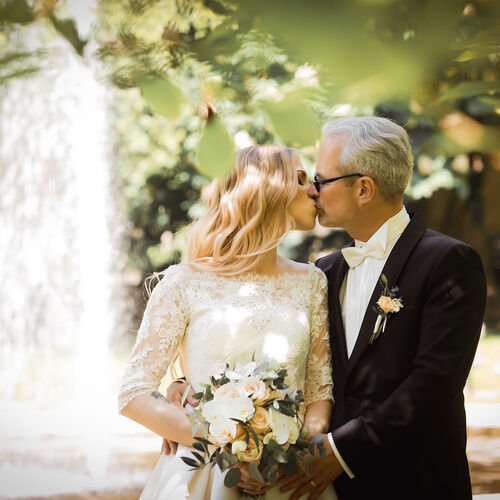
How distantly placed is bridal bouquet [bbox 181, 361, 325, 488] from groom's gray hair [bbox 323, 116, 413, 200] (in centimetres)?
117

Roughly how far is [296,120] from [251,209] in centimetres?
156

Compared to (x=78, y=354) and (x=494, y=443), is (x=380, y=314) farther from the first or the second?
(x=78, y=354)

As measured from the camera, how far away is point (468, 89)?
5.85 feet

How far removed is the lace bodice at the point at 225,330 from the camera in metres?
2.83

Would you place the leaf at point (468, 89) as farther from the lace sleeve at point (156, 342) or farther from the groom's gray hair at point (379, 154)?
the lace sleeve at point (156, 342)

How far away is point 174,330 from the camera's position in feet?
9.39

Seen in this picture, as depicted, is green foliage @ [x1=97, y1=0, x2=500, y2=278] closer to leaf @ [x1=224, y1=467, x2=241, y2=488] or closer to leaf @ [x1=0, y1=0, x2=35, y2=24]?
leaf @ [x1=0, y1=0, x2=35, y2=24]

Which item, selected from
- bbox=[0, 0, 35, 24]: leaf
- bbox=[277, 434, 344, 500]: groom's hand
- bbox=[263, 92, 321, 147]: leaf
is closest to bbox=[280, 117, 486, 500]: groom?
bbox=[277, 434, 344, 500]: groom's hand

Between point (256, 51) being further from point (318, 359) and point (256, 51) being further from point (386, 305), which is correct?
point (318, 359)

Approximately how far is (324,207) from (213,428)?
1311 millimetres

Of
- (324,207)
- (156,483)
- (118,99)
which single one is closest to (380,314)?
(324,207)

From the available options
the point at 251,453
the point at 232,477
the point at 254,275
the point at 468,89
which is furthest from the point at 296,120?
the point at 254,275

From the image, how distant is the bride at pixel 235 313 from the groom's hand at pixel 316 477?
74 mm

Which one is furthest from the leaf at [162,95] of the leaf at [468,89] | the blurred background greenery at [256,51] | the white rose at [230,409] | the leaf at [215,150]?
the white rose at [230,409]
